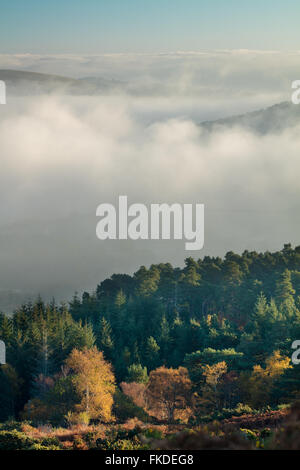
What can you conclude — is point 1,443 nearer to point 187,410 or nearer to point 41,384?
point 187,410

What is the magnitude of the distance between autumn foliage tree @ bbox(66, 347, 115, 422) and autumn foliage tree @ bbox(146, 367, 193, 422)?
3.75m

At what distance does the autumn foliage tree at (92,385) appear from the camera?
172ft

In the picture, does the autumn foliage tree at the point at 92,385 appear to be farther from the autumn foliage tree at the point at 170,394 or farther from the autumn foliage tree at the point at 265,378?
the autumn foliage tree at the point at 265,378

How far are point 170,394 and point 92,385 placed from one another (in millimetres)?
6910

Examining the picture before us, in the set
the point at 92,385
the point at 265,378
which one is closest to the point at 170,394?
the point at 92,385

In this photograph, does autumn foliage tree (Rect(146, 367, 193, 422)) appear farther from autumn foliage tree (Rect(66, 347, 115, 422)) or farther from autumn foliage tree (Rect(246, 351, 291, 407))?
autumn foliage tree (Rect(246, 351, 291, 407))

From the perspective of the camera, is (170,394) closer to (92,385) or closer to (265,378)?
(92,385)

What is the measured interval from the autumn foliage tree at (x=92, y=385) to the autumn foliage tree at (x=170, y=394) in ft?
12.3

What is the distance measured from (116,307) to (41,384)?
22990 millimetres

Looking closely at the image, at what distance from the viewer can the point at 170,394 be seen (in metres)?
53.9

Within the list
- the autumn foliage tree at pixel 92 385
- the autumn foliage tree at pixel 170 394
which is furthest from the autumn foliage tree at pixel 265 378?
the autumn foliage tree at pixel 92 385

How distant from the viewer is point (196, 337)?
7281 centimetres

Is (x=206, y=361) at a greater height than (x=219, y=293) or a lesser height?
lesser
